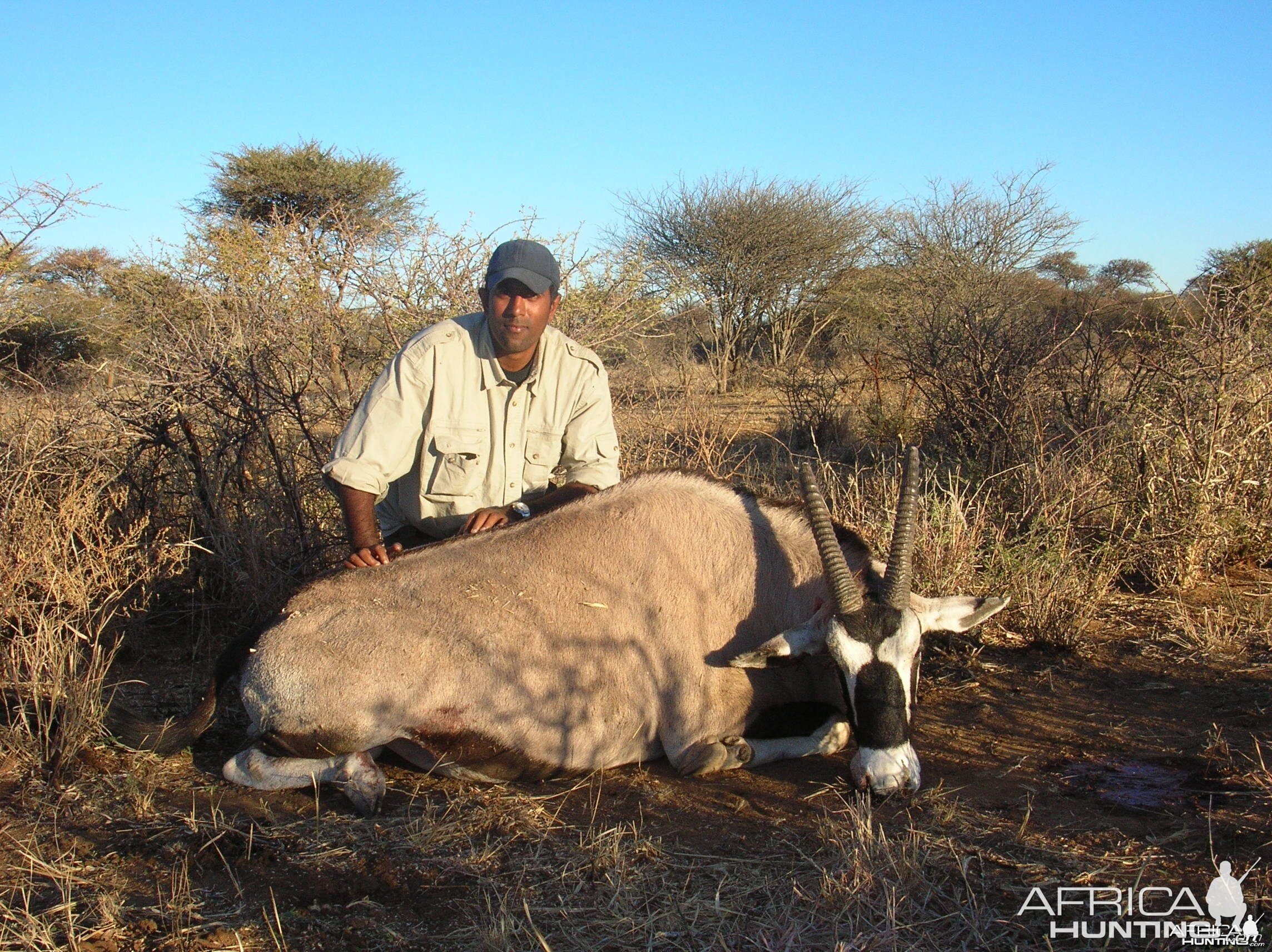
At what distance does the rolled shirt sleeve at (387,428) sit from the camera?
4145 millimetres

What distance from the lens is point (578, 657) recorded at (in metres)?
3.74

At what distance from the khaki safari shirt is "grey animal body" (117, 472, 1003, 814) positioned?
572 mm

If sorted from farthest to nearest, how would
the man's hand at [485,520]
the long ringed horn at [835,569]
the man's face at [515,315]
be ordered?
the man's face at [515,315] < the man's hand at [485,520] < the long ringed horn at [835,569]

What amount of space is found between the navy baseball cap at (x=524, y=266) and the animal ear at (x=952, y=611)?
6.70 ft

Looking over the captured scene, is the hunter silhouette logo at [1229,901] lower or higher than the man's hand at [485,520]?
lower

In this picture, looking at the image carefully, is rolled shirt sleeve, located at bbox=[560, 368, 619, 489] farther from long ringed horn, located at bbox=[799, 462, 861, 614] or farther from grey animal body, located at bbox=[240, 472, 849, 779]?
long ringed horn, located at bbox=[799, 462, 861, 614]

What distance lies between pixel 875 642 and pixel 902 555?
0.33 metres

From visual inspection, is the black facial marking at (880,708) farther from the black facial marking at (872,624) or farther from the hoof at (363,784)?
the hoof at (363,784)

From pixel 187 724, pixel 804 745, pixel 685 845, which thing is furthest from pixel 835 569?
pixel 187 724

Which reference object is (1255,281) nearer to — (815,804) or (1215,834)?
(1215,834)

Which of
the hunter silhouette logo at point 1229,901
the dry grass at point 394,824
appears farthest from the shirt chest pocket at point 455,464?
the hunter silhouette logo at point 1229,901

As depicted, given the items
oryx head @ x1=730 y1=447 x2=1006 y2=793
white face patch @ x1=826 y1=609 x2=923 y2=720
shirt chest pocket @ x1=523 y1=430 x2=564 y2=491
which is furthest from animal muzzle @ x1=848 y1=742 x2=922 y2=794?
shirt chest pocket @ x1=523 y1=430 x2=564 y2=491

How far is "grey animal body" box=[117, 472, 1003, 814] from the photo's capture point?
3.61 m

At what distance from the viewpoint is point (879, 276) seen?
1973 cm
